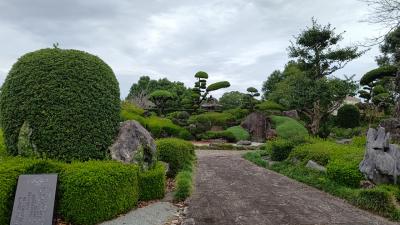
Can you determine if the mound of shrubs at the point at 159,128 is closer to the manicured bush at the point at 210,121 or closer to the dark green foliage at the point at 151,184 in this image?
the manicured bush at the point at 210,121

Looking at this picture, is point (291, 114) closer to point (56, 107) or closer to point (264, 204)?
point (264, 204)

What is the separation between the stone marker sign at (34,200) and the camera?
14.8 feet

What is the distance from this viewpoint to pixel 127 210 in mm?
5699

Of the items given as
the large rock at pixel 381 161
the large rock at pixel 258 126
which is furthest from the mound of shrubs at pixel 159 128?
the large rock at pixel 381 161

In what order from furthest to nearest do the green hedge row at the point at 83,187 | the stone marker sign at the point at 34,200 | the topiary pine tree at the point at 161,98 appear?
the topiary pine tree at the point at 161,98, the green hedge row at the point at 83,187, the stone marker sign at the point at 34,200

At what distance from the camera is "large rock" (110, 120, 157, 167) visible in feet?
20.6

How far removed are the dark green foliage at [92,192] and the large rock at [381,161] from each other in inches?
193

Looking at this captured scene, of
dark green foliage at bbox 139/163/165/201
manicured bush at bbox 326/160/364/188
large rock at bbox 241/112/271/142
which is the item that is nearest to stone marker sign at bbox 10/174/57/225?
dark green foliage at bbox 139/163/165/201

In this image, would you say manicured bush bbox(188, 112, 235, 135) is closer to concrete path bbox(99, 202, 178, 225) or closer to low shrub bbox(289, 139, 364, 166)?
low shrub bbox(289, 139, 364, 166)

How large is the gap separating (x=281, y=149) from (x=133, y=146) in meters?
6.54

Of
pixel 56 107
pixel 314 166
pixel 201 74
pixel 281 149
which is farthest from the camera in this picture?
pixel 201 74

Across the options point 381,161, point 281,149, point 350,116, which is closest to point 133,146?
point 381,161

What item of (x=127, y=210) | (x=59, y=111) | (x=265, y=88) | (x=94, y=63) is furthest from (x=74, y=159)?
(x=265, y=88)

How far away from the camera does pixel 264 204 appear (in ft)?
20.9
